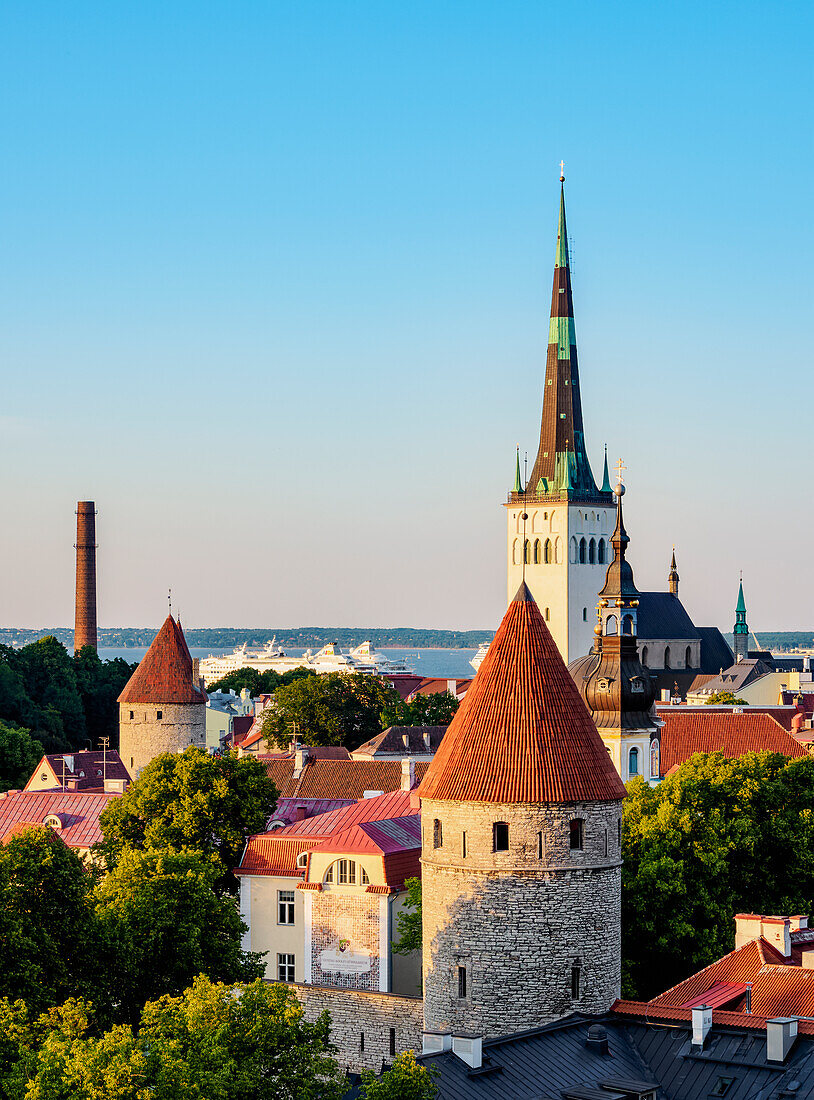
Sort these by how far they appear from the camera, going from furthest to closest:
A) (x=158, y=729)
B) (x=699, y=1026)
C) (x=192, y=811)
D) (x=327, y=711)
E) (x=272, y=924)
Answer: (x=327, y=711)
(x=158, y=729)
(x=192, y=811)
(x=272, y=924)
(x=699, y=1026)

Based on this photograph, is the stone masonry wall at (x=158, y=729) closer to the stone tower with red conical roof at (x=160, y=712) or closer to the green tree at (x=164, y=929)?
the stone tower with red conical roof at (x=160, y=712)

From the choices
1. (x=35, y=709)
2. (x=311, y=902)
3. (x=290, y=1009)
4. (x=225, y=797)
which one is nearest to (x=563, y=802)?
(x=290, y=1009)

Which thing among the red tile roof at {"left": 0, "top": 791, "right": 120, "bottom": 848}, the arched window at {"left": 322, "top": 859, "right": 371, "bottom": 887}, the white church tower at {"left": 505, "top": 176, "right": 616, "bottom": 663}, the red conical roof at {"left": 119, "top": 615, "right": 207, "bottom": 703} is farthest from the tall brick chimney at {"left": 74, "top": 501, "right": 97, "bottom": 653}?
the arched window at {"left": 322, "top": 859, "right": 371, "bottom": 887}

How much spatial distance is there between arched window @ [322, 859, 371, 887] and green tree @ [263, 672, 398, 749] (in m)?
49.5

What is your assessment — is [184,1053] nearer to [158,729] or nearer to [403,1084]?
[403,1084]

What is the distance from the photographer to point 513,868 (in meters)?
34.7

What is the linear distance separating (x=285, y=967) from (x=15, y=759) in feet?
130

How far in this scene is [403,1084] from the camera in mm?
27219

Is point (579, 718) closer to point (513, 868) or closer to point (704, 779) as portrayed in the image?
point (513, 868)

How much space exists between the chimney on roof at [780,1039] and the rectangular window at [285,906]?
17.6 metres

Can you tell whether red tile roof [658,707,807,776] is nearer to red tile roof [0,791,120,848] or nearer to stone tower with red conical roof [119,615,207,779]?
stone tower with red conical roof [119,615,207,779]

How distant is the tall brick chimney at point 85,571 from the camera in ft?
456

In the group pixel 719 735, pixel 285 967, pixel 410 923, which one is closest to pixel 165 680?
pixel 719 735

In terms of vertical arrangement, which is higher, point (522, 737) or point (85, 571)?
point (85, 571)
